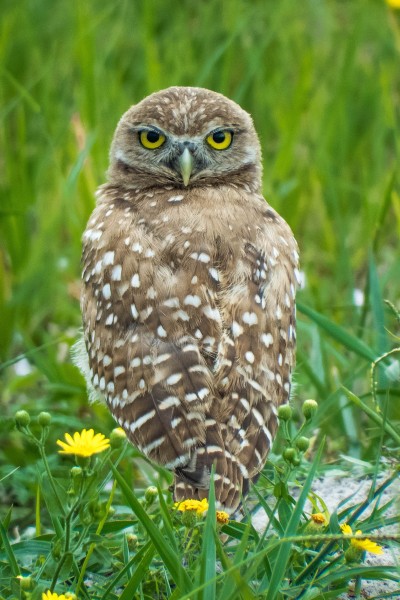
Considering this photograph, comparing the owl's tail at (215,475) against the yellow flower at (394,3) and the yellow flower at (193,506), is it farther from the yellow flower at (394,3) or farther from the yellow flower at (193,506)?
the yellow flower at (394,3)

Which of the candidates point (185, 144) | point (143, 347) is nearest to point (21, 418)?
point (143, 347)

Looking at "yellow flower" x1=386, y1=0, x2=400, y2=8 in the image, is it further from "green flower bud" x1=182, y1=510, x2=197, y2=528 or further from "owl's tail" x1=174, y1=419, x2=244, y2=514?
"green flower bud" x1=182, y1=510, x2=197, y2=528

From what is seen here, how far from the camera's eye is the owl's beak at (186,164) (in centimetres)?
419

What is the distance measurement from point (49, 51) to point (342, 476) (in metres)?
4.66

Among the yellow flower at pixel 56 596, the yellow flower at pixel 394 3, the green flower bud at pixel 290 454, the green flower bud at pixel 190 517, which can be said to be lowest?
the yellow flower at pixel 56 596

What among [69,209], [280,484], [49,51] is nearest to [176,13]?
[49,51]

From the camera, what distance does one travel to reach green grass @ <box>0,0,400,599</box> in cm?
303

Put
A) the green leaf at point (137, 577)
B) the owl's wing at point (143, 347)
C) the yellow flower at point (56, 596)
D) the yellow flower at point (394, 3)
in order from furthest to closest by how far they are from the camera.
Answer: the yellow flower at point (394, 3), the owl's wing at point (143, 347), the green leaf at point (137, 577), the yellow flower at point (56, 596)

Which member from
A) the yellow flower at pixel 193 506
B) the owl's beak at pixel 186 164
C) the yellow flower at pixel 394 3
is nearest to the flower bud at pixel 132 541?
the yellow flower at pixel 193 506

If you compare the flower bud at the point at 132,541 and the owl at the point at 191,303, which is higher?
the owl at the point at 191,303

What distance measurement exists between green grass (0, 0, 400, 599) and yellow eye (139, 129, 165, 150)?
29.0 inches

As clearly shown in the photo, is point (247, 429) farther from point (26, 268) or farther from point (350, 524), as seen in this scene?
point (26, 268)

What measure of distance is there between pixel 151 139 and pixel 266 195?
1.26 metres

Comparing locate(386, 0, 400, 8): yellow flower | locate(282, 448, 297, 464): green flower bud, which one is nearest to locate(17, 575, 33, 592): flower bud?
locate(282, 448, 297, 464): green flower bud
